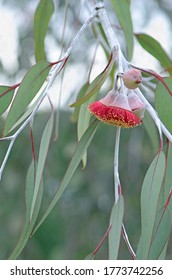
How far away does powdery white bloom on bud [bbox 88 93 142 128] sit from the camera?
→ 0.86m

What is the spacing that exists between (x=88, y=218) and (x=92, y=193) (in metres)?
0.12

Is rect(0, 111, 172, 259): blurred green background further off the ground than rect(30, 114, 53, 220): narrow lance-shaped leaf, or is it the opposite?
rect(30, 114, 53, 220): narrow lance-shaped leaf

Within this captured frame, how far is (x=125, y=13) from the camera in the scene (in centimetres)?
109

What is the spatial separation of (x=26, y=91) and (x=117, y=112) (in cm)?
14

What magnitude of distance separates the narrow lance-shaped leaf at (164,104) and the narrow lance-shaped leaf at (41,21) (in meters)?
0.40

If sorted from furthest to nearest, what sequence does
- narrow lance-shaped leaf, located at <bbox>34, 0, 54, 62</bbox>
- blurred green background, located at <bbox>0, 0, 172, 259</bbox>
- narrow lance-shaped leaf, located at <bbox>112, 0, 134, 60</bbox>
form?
1. blurred green background, located at <bbox>0, 0, 172, 259</bbox>
2. narrow lance-shaped leaf, located at <bbox>34, 0, 54, 62</bbox>
3. narrow lance-shaped leaf, located at <bbox>112, 0, 134, 60</bbox>

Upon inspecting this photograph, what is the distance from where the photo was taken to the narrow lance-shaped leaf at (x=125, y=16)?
1082 millimetres

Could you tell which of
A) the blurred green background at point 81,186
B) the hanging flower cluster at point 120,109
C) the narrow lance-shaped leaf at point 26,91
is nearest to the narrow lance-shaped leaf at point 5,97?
the narrow lance-shaped leaf at point 26,91

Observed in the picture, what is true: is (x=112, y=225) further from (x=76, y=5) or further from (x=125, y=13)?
(x=76, y=5)

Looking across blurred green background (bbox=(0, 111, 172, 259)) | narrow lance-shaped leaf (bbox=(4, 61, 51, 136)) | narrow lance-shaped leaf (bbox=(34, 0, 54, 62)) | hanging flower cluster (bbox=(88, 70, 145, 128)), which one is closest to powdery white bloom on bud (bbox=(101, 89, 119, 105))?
hanging flower cluster (bbox=(88, 70, 145, 128))

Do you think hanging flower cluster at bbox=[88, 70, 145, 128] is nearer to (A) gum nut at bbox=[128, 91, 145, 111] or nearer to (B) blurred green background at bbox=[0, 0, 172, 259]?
(A) gum nut at bbox=[128, 91, 145, 111]

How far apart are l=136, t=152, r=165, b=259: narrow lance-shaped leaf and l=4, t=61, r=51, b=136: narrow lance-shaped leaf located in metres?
0.20

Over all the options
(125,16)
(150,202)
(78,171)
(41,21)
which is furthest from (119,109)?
(78,171)

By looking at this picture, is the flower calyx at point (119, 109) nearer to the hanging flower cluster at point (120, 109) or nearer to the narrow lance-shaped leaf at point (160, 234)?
the hanging flower cluster at point (120, 109)
